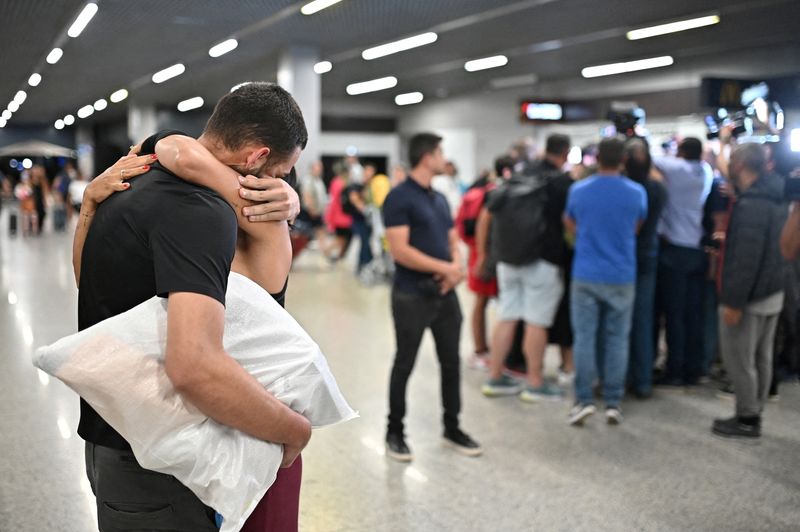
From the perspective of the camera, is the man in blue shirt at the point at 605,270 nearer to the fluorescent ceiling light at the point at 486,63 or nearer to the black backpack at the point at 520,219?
the black backpack at the point at 520,219

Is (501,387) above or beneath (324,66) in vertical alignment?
beneath

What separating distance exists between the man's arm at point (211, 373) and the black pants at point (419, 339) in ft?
7.49

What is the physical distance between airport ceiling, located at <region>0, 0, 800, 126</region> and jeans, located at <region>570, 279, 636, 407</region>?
5.82 metres

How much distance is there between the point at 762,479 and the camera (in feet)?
11.4

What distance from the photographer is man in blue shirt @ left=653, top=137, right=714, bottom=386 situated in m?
4.93

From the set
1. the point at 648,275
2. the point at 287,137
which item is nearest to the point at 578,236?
the point at 648,275

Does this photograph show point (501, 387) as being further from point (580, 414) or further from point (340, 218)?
point (340, 218)

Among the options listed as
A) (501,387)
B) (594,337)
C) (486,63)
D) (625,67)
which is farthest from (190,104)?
(594,337)

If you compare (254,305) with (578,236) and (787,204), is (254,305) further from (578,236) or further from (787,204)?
(787,204)

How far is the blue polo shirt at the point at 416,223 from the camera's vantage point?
3.63 m

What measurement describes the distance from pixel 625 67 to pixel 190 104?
43.7 feet

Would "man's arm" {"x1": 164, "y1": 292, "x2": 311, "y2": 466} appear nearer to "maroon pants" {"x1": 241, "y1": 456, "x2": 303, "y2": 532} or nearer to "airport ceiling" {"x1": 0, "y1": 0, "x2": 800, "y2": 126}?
"maroon pants" {"x1": 241, "y1": 456, "x2": 303, "y2": 532}

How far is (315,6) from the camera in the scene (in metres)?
9.43

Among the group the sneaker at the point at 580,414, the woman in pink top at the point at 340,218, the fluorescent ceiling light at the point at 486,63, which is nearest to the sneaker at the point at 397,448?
the sneaker at the point at 580,414
